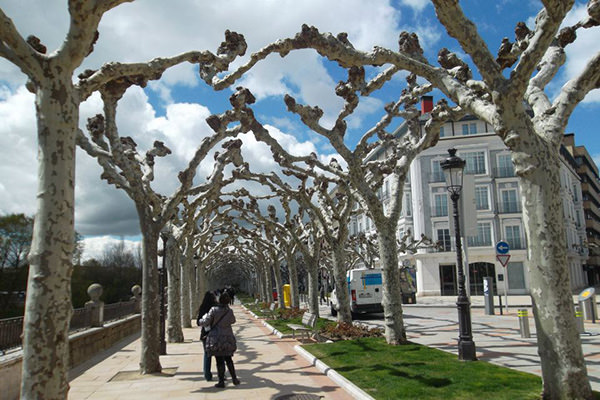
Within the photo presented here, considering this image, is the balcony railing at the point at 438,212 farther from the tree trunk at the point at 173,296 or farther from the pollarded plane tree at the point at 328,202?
the tree trunk at the point at 173,296

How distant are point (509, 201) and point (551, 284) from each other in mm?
43914

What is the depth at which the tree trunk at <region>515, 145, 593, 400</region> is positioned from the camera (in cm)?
555

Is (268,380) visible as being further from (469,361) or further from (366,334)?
(366,334)

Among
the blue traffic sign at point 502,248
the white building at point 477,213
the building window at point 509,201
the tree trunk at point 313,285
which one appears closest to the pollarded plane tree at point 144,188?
the tree trunk at point 313,285

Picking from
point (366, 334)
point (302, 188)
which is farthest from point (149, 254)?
point (302, 188)

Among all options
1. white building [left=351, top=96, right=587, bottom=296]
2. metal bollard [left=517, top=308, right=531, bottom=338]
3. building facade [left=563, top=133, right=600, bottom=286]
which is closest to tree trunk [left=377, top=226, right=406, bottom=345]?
metal bollard [left=517, top=308, right=531, bottom=338]

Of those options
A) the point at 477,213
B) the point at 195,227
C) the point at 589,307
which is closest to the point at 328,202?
the point at 195,227

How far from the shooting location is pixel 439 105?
1143cm

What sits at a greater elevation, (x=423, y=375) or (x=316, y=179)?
(x=316, y=179)

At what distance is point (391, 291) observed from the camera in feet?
38.6

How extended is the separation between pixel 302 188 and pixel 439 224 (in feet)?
103

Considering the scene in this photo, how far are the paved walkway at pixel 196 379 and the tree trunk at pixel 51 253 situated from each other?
3.39 m

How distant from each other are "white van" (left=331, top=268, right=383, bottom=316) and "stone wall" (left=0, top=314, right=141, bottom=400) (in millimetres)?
9653

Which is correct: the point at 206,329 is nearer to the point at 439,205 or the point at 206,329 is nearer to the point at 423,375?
the point at 423,375
